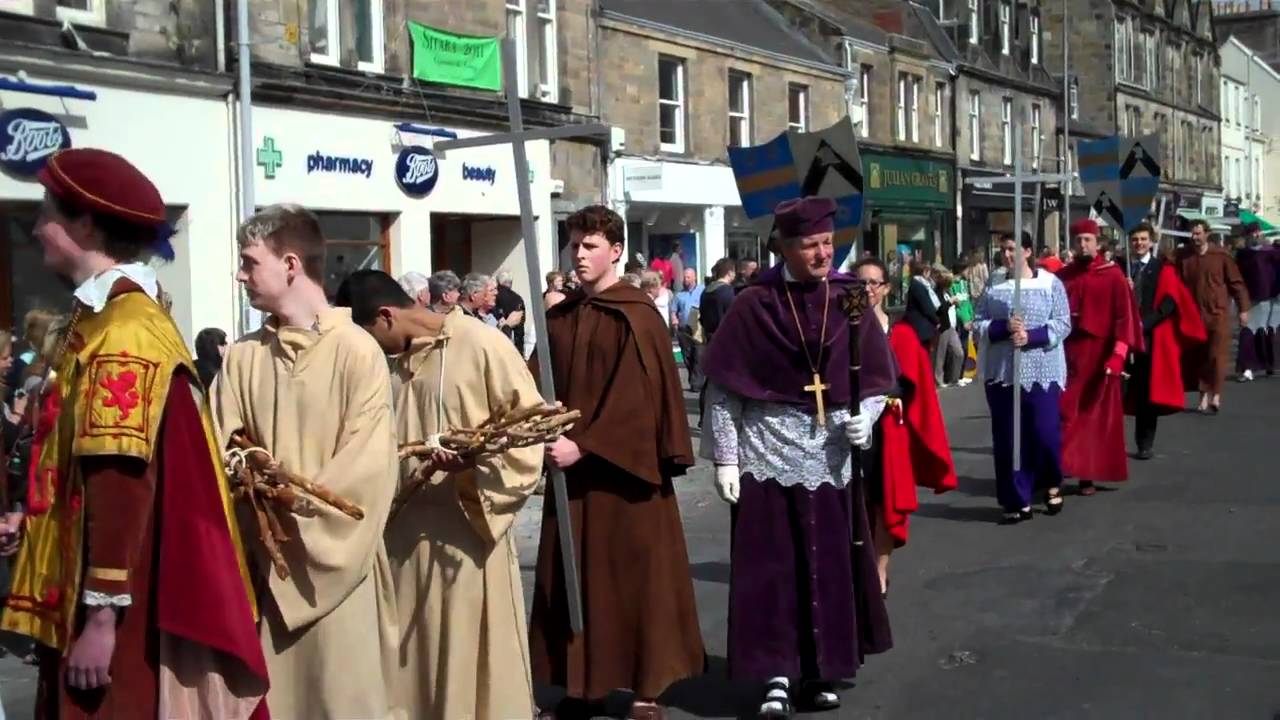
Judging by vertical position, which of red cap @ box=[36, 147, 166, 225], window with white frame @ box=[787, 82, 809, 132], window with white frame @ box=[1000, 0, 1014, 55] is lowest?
red cap @ box=[36, 147, 166, 225]

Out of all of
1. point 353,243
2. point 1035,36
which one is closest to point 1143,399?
point 353,243

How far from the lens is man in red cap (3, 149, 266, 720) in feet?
10.5

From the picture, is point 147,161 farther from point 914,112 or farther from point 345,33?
point 914,112

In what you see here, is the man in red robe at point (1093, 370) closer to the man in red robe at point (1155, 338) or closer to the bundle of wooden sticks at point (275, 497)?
the man in red robe at point (1155, 338)

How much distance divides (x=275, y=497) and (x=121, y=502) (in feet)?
2.09

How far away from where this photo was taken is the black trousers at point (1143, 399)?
41.1 ft

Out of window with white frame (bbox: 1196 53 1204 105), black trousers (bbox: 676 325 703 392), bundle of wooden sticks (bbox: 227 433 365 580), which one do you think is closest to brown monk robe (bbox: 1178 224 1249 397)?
black trousers (bbox: 676 325 703 392)

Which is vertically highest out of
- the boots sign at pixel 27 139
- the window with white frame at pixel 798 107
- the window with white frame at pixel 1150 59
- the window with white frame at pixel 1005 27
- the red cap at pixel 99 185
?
the window with white frame at pixel 1150 59

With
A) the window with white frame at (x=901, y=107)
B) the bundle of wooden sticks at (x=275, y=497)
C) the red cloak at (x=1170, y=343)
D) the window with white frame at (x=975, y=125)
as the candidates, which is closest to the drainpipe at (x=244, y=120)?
the red cloak at (x=1170, y=343)

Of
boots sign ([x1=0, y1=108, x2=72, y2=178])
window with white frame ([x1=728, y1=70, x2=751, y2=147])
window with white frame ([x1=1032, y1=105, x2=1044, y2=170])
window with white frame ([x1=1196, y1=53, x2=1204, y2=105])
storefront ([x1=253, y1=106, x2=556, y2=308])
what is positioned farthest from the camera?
window with white frame ([x1=1196, y1=53, x2=1204, y2=105])

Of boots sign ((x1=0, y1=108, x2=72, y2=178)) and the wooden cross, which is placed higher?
boots sign ((x1=0, y1=108, x2=72, y2=178))

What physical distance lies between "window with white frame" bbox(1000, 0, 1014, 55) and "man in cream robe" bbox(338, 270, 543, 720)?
40.3 m

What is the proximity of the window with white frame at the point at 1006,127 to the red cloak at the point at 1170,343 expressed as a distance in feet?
95.5

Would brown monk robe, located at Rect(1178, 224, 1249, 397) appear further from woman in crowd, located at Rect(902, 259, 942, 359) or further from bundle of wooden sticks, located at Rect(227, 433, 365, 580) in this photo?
bundle of wooden sticks, located at Rect(227, 433, 365, 580)
